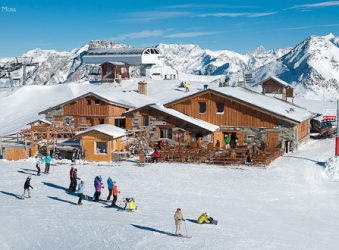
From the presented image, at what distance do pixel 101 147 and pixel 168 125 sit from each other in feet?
21.6

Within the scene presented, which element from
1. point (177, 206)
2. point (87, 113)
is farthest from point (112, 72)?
point (177, 206)

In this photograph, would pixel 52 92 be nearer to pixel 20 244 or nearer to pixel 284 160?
pixel 284 160

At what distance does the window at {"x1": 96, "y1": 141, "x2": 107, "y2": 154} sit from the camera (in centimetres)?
3678

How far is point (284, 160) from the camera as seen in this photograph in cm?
3653

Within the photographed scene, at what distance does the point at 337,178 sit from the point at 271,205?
7.78m

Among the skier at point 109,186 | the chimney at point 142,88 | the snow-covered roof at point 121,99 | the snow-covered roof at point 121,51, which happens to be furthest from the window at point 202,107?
the snow-covered roof at point 121,51

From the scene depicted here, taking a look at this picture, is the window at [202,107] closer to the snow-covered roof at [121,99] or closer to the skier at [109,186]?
the snow-covered roof at [121,99]

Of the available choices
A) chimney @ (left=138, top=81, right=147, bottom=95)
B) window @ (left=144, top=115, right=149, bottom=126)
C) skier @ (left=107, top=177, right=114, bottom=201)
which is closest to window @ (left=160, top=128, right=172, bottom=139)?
window @ (left=144, top=115, right=149, bottom=126)

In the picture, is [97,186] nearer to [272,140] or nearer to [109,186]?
[109,186]

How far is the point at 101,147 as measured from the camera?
121 feet

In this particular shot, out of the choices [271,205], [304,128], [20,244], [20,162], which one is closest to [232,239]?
[271,205]

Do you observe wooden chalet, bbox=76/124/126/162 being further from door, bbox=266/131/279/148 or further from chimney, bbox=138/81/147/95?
chimney, bbox=138/81/147/95

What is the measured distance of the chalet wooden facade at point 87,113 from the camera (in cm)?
4441

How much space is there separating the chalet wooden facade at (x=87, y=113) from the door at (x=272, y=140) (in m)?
12.4
